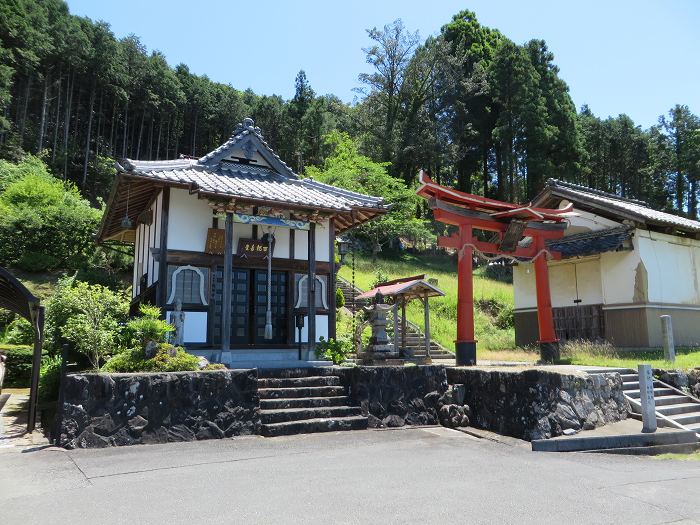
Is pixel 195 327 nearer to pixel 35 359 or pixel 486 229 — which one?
pixel 35 359

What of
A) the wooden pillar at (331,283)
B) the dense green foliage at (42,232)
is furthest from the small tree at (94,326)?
the dense green foliage at (42,232)

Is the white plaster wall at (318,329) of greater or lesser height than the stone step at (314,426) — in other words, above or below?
above

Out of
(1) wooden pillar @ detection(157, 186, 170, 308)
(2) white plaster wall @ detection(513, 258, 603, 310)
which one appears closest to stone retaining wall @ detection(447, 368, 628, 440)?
(1) wooden pillar @ detection(157, 186, 170, 308)

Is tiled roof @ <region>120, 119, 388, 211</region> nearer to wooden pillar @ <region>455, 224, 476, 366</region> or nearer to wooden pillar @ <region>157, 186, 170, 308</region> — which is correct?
wooden pillar @ <region>157, 186, 170, 308</region>

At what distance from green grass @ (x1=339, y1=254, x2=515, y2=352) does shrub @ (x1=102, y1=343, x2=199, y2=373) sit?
569 inches

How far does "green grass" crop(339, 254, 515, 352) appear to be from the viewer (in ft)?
76.8

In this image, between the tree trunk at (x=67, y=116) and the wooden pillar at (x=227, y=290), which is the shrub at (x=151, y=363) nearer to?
the wooden pillar at (x=227, y=290)

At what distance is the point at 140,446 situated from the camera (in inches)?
325

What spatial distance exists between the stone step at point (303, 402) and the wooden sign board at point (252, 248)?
4.54m

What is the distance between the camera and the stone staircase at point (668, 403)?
10.00 metres

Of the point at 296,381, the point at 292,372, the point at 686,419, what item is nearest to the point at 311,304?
the point at 292,372

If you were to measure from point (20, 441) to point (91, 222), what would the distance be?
21075mm

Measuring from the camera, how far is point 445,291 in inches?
1157

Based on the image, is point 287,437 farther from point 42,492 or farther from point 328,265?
point 328,265
